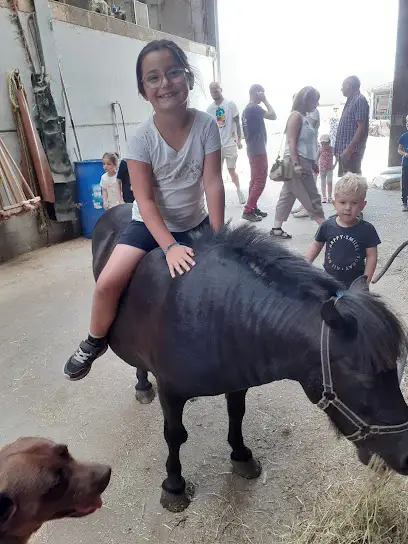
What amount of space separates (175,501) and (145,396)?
0.88m

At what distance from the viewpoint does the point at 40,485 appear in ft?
4.40

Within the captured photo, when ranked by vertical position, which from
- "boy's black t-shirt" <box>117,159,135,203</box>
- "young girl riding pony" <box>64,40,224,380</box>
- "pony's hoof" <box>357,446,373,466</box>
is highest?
"young girl riding pony" <box>64,40,224,380</box>

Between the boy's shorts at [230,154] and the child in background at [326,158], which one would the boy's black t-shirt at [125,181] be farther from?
the child in background at [326,158]

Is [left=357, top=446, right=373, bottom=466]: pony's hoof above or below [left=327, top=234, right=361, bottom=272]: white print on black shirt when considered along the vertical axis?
below

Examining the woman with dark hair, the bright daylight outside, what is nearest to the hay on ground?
the bright daylight outside

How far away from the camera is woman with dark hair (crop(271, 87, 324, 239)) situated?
523 centimetres

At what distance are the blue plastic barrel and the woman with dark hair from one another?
2.75 meters

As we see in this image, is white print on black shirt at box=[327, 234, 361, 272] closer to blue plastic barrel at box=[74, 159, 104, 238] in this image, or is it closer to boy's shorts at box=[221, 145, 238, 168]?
blue plastic barrel at box=[74, 159, 104, 238]

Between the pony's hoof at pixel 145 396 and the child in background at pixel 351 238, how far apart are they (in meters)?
1.39

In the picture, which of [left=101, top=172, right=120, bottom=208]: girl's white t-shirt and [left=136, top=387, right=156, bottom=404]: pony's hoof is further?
[left=101, top=172, right=120, bottom=208]: girl's white t-shirt

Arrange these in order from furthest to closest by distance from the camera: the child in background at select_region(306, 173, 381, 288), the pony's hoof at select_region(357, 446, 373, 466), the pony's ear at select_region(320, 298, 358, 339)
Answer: the child in background at select_region(306, 173, 381, 288)
the pony's hoof at select_region(357, 446, 373, 466)
the pony's ear at select_region(320, 298, 358, 339)

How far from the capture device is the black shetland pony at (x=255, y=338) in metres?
1.23

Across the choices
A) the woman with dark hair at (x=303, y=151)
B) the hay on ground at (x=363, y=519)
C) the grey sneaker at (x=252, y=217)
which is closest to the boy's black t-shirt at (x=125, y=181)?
the woman with dark hair at (x=303, y=151)

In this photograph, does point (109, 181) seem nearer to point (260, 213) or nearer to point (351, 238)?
point (260, 213)
